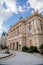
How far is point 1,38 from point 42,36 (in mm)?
31845

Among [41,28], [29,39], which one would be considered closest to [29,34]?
[29,39]

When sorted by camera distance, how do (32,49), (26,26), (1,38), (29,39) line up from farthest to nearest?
(1,38) → (26,26) → (29,39) → (32,49)

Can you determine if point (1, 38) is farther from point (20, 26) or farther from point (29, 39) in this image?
point (29, 39)

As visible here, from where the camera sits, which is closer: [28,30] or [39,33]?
[39,33]

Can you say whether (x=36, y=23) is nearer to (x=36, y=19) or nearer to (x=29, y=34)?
(x=36, y=19)

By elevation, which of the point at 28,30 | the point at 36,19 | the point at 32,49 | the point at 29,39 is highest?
the point at 36,19

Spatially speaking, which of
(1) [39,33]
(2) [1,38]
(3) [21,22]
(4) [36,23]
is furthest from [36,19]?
(2) [1,38]

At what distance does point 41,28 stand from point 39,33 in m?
2.45

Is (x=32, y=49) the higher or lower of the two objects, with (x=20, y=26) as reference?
lower

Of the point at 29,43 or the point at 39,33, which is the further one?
the point at 29,43

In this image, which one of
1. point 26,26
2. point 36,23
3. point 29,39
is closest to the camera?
point 36,23

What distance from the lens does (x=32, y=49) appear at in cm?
2286

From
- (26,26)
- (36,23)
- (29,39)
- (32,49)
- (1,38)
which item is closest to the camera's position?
(32,49)

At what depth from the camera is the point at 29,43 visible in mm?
26953
